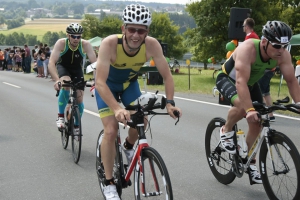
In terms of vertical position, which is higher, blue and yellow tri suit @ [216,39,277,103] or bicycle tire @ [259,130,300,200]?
blue and yellow tri suit @ [216,39,277,103]

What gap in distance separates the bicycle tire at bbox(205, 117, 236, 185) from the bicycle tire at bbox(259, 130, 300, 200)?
2.61ft

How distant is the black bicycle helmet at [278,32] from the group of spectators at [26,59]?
2458 centimetres

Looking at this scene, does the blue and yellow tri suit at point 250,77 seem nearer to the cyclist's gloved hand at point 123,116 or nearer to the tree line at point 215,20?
the cyclist's gloved hand at point 123,116

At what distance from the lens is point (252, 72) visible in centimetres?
572

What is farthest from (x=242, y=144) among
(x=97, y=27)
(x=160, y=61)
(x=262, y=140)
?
(x=97, y=27)

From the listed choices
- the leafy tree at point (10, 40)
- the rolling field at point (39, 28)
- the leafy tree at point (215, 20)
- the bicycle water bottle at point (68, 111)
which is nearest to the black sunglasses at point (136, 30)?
the bicycle water bottle at point (68, 111)

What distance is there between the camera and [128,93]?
5695 millimetres

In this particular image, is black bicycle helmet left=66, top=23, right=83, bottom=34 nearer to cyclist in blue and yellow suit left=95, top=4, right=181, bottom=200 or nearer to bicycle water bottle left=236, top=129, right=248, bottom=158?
cyclist in blue and yellow suit left=95, top=4, right=181, bottom=200

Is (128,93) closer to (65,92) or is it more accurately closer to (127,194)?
(127,194)

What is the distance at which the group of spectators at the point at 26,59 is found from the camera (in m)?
29.7

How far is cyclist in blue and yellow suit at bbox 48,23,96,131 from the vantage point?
825 cm

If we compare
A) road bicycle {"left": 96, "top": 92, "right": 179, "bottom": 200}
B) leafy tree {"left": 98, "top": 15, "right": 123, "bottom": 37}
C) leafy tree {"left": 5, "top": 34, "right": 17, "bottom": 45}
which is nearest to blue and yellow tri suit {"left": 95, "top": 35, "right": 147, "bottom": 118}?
road bicycle {"left": 96, "top": 92, "right": 179, "bottom": 200}

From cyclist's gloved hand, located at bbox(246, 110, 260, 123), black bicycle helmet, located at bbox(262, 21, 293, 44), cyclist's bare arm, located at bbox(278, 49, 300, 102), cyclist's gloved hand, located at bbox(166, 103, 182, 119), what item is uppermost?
black bicycle helmet, located at bbox(262, 21, 293, 44)

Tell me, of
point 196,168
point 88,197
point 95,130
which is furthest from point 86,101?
point 88,197
